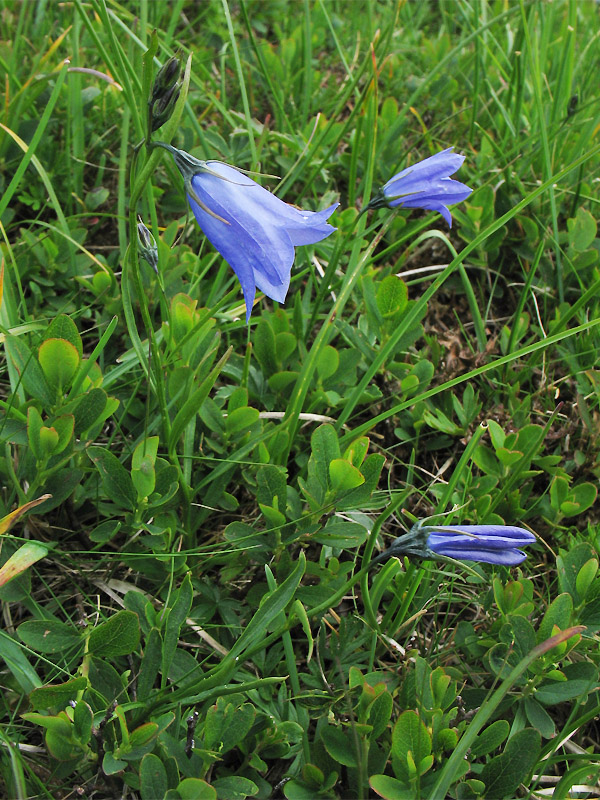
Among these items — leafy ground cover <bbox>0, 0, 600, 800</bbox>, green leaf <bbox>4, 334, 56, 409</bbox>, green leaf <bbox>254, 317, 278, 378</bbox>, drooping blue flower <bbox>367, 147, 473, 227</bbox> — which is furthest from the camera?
green leaf <bbox>254, 317, 278, 378</bbox>

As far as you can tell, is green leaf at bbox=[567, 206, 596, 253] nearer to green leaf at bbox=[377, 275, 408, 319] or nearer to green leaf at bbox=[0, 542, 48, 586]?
green leaf at bbox=[377, 275, 408, 319]

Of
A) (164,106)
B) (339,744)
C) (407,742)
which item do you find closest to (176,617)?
(339,744)

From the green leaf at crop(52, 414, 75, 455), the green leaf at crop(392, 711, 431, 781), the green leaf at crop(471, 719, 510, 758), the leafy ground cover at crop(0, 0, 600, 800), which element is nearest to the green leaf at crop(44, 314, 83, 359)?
the leafy ground cover at crop(0, 0, 600, 800)

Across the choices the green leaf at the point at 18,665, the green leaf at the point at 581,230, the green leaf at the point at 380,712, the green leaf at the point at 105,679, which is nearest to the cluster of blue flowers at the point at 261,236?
the green leaf at the point at 380,712

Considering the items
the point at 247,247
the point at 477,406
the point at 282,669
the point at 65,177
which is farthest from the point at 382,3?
the point at 282,669

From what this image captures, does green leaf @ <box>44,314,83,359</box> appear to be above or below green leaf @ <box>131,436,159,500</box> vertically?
above
